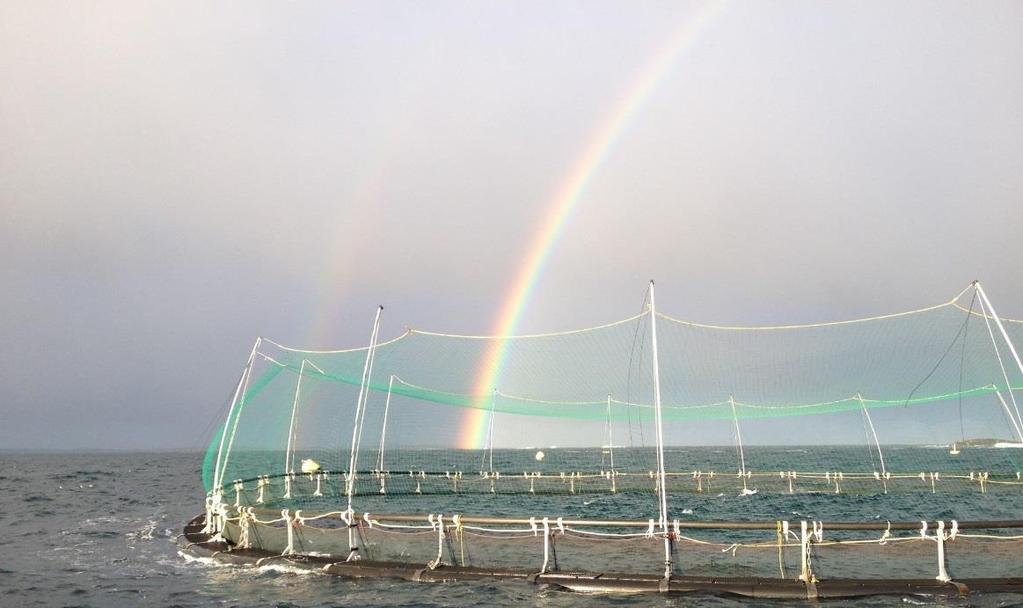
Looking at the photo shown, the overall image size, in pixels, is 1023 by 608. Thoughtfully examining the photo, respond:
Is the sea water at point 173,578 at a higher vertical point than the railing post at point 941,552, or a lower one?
lower

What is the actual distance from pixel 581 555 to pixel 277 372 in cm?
2056

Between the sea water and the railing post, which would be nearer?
the railing post

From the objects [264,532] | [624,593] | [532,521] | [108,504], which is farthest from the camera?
[108,504]

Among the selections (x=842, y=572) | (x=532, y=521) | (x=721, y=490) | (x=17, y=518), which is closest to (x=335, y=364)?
(x=17, y=518)

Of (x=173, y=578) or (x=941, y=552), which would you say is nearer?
(x=941, y=552)

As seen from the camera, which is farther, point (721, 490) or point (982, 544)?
point (721, 490)

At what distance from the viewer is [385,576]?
60.2ft

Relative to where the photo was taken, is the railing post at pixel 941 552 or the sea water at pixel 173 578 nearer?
the railing post at pixel 941 552

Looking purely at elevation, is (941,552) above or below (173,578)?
above

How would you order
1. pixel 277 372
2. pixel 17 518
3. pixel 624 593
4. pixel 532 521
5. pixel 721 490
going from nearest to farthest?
pixel 624 593, pixel 532 521, pixel 277 372, pixel 17 518, pixel 721 490

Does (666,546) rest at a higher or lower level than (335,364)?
lower

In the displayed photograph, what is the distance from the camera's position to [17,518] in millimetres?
38531

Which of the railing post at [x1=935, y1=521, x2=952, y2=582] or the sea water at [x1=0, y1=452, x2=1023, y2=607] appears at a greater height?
the railing post at [x1=935, y1=521, x2=952, y2=582]

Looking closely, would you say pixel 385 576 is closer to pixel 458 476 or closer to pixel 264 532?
pixel 264 532
